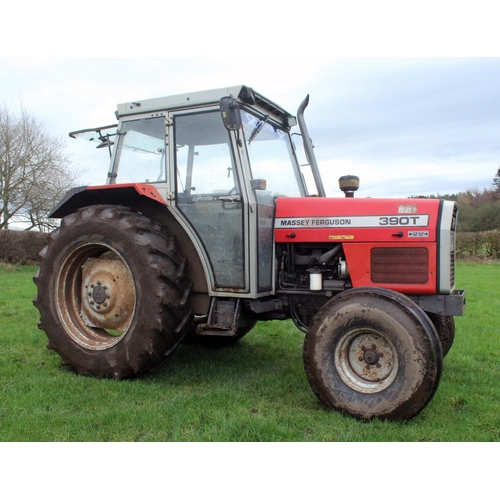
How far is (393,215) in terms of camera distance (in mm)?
4195

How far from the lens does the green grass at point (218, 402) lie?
3.42 m

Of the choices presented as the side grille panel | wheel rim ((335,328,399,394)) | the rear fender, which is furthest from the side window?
wheel rim ((335,328,399,394))

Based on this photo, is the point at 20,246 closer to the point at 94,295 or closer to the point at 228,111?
the point at 94,295

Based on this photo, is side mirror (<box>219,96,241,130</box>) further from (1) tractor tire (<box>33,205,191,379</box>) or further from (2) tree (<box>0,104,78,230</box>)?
(2) tree (<box>0,104,78,230</box>)

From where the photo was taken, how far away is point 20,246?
1762 centimetres

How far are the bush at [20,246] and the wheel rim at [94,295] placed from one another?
42.9ft

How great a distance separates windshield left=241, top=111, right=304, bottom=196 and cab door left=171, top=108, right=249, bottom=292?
25 centimetres

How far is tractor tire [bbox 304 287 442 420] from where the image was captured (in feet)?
11.6

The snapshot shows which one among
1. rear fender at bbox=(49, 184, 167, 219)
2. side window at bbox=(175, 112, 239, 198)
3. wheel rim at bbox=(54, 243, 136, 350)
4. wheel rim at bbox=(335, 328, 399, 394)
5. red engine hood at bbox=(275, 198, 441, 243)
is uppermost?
side window at bbox=(175, 112, 239, 198)

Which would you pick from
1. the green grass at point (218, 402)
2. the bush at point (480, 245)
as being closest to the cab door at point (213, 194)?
the green grass at point (218, 402)

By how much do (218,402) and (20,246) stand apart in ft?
51.4

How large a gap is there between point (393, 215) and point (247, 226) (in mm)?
1209

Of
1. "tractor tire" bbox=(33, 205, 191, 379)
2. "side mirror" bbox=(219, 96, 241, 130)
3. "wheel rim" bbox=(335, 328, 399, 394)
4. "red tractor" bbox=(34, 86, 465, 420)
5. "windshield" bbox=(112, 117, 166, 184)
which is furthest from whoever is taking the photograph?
"windshield" bbox=(112, 117, 166, 184)
